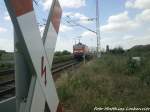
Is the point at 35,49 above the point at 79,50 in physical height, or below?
above

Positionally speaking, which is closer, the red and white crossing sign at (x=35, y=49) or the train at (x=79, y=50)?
the red and white crossing sign at (x=35, y=49)

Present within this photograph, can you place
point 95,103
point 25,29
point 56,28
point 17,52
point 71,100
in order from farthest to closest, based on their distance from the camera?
1. point 71,100
2. point 95,103
3. point 56,28
4. point 17,52
5. point 25,29

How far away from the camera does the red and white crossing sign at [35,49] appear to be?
4.96 feet

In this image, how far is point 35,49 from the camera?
5.34 ft

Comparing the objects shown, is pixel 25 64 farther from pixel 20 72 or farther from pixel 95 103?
pixel 95 103

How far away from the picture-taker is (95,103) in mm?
6660

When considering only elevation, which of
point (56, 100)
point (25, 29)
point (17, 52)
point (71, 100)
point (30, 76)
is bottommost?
point (71, 100)

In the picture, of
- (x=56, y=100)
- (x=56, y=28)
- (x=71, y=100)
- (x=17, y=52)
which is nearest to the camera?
(x=17, y=52)

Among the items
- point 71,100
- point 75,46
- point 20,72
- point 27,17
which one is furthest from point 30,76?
point 75,46

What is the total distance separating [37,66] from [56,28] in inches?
18.9

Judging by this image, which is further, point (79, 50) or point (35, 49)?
point (79, 50)

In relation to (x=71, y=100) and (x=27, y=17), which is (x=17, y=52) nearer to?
(x=27, y=17)

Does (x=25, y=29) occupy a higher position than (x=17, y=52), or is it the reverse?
(x=25, y=29)

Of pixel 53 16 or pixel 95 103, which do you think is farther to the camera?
pixel 95 103
